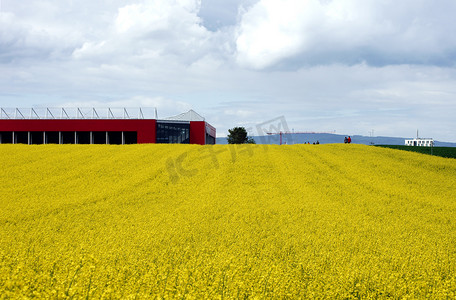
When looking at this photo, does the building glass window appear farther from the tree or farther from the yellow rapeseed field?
the tree

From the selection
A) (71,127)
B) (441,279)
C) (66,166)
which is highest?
(71,127)

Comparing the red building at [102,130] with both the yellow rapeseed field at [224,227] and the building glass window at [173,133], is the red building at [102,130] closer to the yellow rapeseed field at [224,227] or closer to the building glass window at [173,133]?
the building glass window at [173,133]

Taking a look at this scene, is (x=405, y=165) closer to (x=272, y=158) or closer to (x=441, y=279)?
(x=272, y=158)

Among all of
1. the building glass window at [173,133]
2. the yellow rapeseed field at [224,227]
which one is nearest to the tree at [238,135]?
the building glass window at [173,133]

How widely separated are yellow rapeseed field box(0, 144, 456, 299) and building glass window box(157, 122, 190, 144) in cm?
2560

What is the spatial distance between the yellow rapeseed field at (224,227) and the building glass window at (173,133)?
25.6 meters

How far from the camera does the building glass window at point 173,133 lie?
57594mm

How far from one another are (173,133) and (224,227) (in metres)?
46.9

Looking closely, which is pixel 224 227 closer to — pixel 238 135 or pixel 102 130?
pixel 102 130

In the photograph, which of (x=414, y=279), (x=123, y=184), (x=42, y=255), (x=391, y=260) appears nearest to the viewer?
(x=414, y=279)

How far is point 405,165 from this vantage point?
30.6 meters

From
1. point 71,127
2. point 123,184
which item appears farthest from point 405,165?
point 71,127

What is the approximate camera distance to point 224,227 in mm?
14219

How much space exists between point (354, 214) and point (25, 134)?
6260 centimetres
